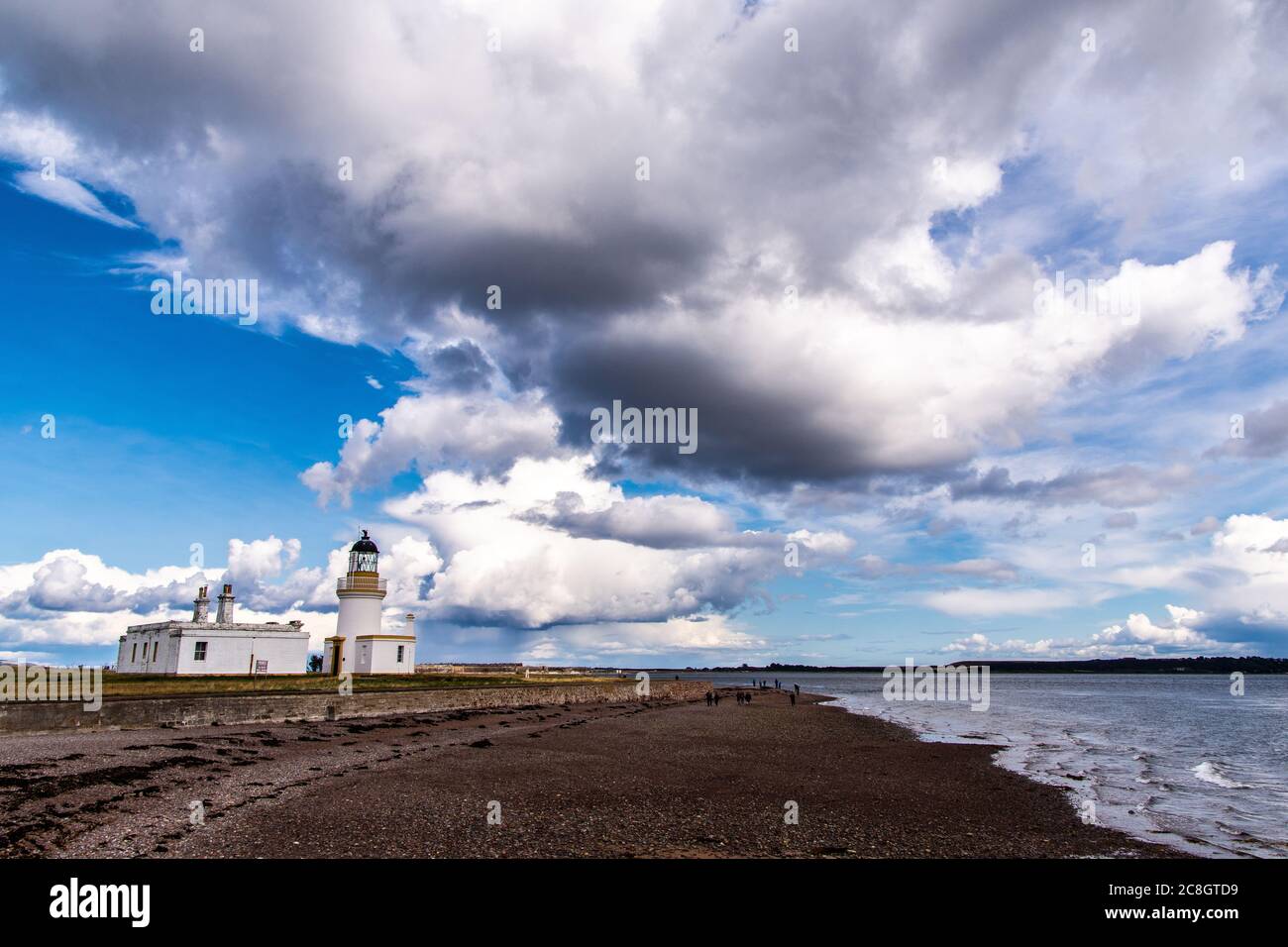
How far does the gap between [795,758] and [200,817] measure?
21325 millimetres

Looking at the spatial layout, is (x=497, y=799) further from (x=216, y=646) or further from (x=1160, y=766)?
(x=216, y=646)

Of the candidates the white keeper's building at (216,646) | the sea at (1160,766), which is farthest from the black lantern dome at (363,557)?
the sea at (1160,766)

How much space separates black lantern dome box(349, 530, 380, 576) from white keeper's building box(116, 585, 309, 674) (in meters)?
5.78

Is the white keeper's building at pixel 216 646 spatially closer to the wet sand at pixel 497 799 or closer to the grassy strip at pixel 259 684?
the grassy strip at pixel 259 684

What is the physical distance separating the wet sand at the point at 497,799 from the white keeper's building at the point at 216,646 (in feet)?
60.5

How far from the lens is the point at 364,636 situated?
54.5 m

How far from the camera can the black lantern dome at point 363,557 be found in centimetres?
5666

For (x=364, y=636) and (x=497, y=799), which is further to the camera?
(x=364, y=636)

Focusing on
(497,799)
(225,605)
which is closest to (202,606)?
(225,605)

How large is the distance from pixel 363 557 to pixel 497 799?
139ft
